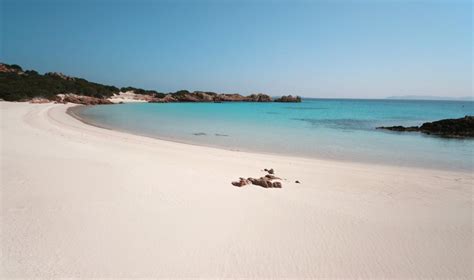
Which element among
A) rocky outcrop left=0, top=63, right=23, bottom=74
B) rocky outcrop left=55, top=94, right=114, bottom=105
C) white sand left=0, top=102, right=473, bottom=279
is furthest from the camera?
rocky outcrop left=0, top=63, right=23, bottom=74

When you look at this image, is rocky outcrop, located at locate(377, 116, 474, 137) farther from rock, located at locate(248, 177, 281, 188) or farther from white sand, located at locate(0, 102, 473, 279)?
rock, located at locate(248, 177, 281, 188)

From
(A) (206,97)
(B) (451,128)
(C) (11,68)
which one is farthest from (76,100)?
(B) (451,128)

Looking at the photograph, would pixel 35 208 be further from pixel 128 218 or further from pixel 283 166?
pixel 283 166

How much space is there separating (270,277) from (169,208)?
2.34 metres

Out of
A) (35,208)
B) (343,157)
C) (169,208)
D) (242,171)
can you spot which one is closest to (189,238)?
(169,208)

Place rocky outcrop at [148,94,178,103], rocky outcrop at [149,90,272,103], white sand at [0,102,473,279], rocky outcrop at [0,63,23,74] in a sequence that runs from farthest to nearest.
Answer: rocky outcrop at [149,90,272,103]
rocky outcrop at [148,94,178,103]
rocky outcrop at [0,63,23,74]
white sand at [0,102,473,279]

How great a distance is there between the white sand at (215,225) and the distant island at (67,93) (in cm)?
4819

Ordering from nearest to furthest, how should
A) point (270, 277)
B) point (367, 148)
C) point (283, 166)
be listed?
1. point (270, 277)
2. point (283, 166)
3. point (367, 148)

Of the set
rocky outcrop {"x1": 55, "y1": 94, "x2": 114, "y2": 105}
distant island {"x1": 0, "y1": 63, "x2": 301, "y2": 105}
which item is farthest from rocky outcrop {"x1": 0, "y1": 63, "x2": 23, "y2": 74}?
rocky outcrop {"x1": 55, "y1": 94, "x2": 114, "y2": 105}

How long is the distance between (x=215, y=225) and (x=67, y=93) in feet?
218

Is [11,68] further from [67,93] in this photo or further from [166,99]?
[166,99]

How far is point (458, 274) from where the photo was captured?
3.51 metres

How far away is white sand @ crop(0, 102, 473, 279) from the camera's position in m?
3.34

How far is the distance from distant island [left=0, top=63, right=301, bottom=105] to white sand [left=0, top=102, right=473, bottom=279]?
48.2m
